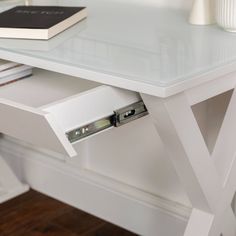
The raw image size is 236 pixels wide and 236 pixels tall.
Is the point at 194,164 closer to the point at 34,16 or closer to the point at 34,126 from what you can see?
the point at 34,126

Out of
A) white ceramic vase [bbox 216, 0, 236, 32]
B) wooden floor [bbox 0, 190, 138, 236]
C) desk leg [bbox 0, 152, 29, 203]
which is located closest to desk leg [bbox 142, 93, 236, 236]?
white ceramic vase [bbox 216, 0, 236, 32]

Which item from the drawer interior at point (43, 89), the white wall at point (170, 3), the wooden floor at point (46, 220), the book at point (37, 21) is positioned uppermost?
the book at point (37, 21)

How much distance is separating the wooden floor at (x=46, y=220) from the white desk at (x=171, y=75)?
53 centimetres

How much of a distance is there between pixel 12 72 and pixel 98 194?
684 millimetres

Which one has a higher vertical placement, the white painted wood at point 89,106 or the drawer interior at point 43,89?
the white painted wood at point 89,106

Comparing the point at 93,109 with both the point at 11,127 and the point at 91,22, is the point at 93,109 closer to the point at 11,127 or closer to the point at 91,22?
the point at 11,127

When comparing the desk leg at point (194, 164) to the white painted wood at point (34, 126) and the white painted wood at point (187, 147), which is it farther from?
the white painted wood at point (34, 126)

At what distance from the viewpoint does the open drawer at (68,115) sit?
2.92 feet

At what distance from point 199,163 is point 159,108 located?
169 millimetres

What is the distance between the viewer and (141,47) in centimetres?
107

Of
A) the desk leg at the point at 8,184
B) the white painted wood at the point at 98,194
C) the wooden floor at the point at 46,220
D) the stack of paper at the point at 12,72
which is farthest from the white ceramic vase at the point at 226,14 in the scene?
the desk leg at the point at 8,184

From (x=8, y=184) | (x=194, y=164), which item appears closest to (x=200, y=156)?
(x=194, y=164)

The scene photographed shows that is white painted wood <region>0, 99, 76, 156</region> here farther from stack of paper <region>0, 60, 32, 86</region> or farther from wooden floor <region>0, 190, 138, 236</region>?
wooden floor <region>0, 190, 138, 236</region>

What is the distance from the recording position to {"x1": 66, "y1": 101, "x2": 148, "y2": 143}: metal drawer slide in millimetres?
924
